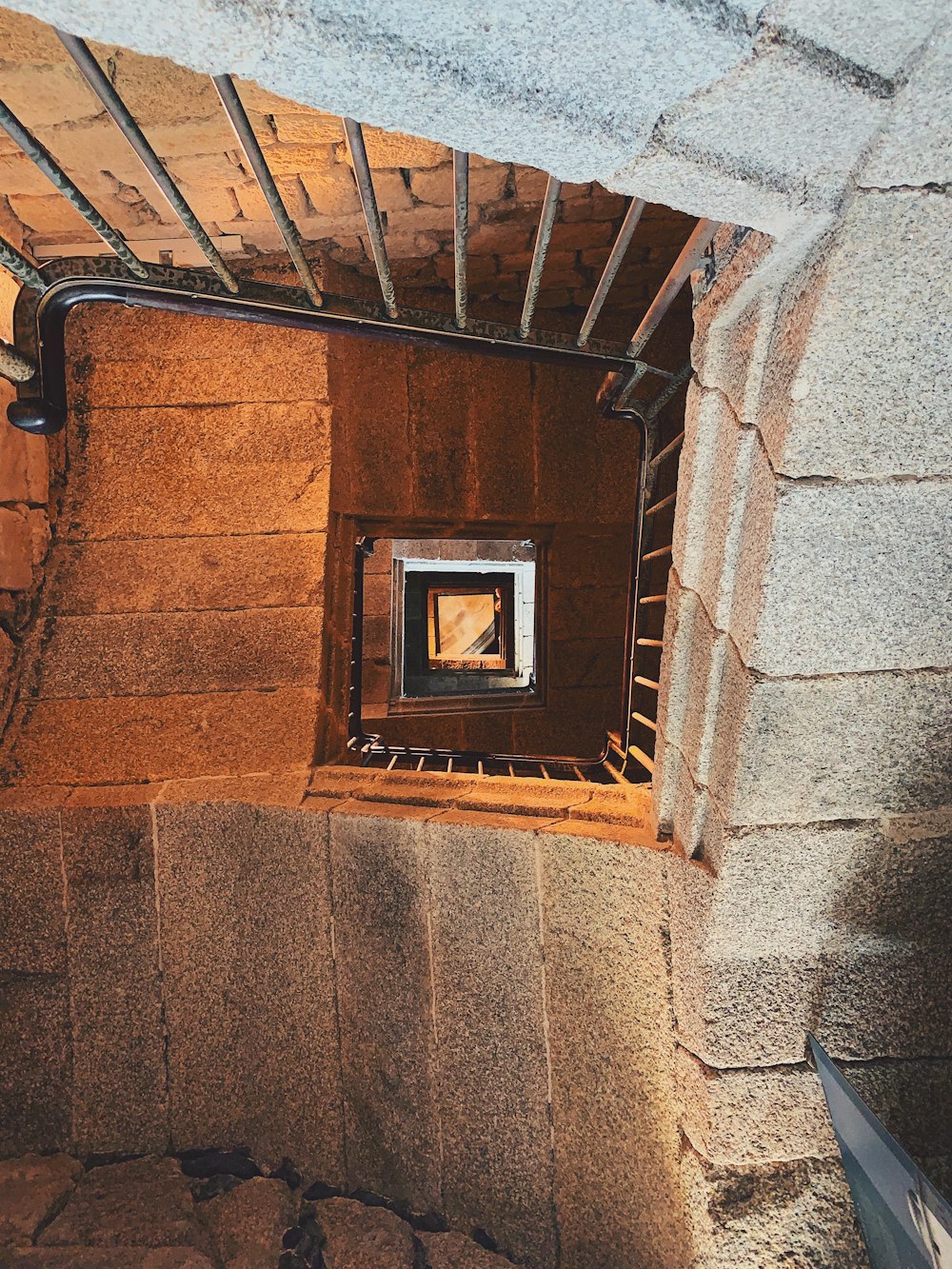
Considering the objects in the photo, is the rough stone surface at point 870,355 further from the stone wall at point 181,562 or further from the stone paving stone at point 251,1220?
the stone paving stone at point 251,1220

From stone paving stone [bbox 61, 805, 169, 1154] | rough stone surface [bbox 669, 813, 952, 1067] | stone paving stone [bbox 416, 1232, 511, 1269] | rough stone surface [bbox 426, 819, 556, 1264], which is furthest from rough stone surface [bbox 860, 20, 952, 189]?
stone paving stone [bbox 416, 1232, 511, 1269]

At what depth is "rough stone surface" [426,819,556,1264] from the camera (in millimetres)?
2326

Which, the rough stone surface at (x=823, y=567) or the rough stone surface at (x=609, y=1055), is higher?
the rough stone surface at (x=823, y=567)

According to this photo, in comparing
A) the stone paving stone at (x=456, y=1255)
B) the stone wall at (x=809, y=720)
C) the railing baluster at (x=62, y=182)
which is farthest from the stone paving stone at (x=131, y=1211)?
the railing baluster at (x=62, y=182)

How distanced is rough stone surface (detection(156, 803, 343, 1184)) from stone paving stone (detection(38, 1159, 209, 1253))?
146mm

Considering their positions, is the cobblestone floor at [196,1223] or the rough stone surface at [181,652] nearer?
the cobblestone floor at [196,1223]

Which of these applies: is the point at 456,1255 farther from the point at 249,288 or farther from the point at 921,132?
the point at 921,132

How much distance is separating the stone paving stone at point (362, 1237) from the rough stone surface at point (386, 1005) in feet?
0.30

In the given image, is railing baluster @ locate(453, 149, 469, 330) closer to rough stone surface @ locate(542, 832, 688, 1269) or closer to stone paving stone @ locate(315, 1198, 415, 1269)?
rough stone surface @ locate(542, 832, 688, 1269)

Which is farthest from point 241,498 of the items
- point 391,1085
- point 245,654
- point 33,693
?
point 391,1085

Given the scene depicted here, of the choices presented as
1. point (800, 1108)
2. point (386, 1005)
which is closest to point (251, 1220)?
point (386, 1005)

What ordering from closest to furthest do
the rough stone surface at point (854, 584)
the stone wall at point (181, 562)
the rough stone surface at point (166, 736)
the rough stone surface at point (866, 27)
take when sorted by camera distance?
the rough stone surface at point (866, 27) < the rough stone surface at point (854, 584) < the rough stone surface at point (166, 736) < the stone wall at point (181, 562)

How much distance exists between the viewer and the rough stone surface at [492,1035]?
2.33 metres

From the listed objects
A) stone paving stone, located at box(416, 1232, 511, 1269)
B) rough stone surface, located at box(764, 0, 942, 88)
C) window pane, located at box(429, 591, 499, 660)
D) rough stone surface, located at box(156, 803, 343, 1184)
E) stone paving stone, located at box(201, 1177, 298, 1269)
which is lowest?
stone paving stone, located at box(416, 1232, 511, 1269)
